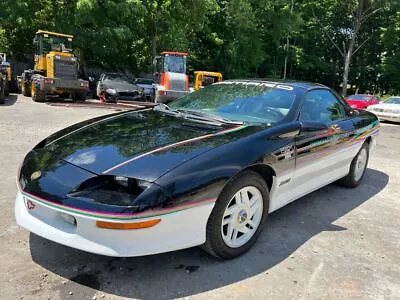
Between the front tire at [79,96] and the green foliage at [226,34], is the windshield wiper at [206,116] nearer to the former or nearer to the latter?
the front tire at [79,96]

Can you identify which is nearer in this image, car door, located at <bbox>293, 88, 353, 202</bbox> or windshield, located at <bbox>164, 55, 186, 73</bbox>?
car door, located at <bbox>293, 88, 353, 202</bbox>

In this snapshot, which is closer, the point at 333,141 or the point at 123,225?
the point at 123,225

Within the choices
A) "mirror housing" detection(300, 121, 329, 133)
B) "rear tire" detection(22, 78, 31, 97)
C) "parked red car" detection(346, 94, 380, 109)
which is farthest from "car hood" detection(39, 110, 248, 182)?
"parked red car" detection(346, 94, 380, 109)

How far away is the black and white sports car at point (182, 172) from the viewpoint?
272 cm

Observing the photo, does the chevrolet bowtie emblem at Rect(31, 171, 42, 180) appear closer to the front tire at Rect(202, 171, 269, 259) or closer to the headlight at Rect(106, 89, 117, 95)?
the front tire at Rect(202, 171, 269, 259)

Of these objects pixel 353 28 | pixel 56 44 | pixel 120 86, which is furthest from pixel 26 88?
pixel 353 28

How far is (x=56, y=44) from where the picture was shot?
18.1m

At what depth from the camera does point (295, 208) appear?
4.64 metres

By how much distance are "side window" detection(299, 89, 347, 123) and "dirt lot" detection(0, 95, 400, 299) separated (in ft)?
3.43

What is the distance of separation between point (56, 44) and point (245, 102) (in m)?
15.9

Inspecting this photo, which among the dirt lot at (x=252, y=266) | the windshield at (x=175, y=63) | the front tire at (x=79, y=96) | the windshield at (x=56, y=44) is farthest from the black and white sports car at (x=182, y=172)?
the windshield at (x=175, y=63)

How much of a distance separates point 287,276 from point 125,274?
1213mm

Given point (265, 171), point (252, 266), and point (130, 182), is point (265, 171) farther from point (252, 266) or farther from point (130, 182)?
point (130, 182)

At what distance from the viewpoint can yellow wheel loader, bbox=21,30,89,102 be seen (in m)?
16.0
